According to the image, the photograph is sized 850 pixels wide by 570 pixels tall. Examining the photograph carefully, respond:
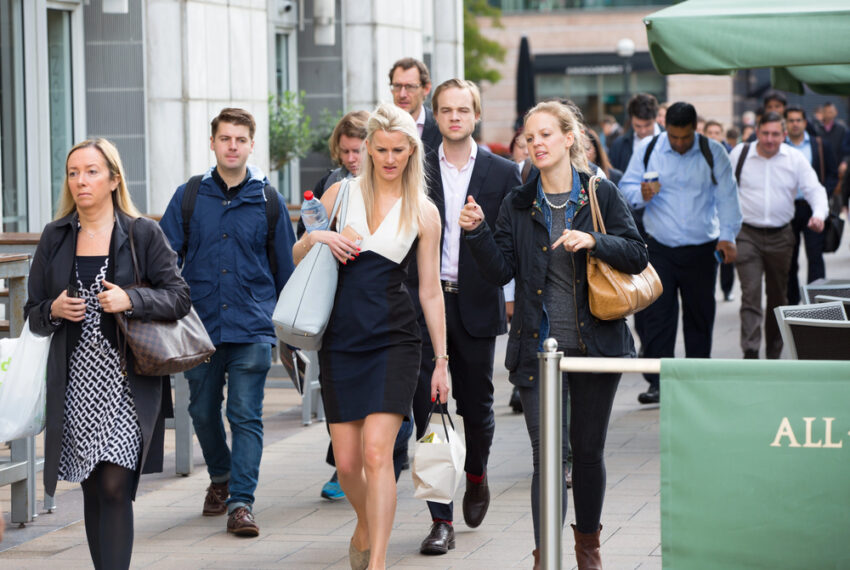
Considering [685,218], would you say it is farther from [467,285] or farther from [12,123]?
[12,123]

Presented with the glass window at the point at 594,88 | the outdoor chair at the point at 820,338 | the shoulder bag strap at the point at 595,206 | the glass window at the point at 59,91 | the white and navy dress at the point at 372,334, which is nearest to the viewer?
the shoulder bag strap at the point at 595,206

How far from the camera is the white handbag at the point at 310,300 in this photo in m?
5.46

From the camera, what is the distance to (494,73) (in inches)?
1977

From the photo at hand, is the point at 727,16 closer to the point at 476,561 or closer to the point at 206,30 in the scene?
the point at 476,561

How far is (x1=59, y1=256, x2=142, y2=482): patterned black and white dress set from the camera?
17.0ft

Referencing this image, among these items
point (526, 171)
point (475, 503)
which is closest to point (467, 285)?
point (475, 503)

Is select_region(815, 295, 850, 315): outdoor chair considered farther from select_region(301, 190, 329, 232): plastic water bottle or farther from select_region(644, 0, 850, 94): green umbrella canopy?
select_region(301, 190, 329, 232): plastic water bottle

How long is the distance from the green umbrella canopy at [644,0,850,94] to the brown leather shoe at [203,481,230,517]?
2993 millimetres

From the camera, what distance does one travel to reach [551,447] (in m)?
4.10

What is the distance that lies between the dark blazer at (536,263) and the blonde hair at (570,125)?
0.24ft

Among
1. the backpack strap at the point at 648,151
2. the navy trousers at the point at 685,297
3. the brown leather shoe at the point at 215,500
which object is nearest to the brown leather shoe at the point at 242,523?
the brown leather shoe at the point at 215,500

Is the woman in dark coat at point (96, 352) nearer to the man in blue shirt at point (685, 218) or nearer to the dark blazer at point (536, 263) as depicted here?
the dark blazer at point (536, 263)

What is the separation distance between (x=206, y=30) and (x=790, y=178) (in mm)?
5122

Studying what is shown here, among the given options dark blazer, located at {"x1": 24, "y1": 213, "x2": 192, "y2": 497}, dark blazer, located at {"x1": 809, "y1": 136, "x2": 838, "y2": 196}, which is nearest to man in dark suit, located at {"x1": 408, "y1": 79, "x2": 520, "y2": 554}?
dark blazer, located at {"x1": 24, "y1": 213, "x2": 192, "y2": 497}
